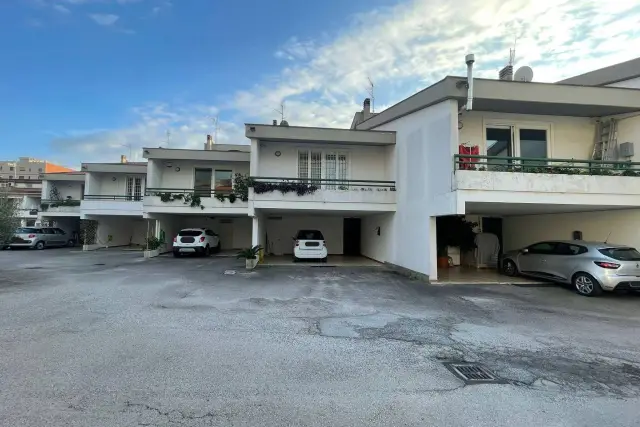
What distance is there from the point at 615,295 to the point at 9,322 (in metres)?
14.9

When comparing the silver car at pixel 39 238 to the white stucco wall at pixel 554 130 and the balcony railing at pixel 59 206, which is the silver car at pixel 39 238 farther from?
the white stucco wall at pixel 554 130

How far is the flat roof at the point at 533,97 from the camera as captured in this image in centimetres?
1077

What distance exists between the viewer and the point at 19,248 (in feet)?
79.5

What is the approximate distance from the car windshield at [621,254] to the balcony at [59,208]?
30876mm

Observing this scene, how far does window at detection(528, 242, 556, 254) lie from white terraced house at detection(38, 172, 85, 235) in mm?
28997

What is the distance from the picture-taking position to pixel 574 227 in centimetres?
1295

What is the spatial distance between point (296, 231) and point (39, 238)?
778 inches

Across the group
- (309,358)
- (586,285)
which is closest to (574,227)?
(586,285)

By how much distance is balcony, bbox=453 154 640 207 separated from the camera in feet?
32.9

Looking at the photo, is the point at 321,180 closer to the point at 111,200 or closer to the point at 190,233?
the point at 190,233

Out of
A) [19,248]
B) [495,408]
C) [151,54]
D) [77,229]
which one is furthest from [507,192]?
[77,229]

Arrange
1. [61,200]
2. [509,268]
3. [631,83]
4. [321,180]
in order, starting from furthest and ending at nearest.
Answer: [61,200] → [321,180] → [509,268] → [631,83]

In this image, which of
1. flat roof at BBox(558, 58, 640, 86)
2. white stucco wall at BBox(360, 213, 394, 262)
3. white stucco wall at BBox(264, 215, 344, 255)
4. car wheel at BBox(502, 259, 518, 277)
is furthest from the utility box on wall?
white stucco wall at BBox(264, 215, 344, 255)

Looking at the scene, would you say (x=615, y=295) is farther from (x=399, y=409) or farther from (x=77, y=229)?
(x=77, y=229)
